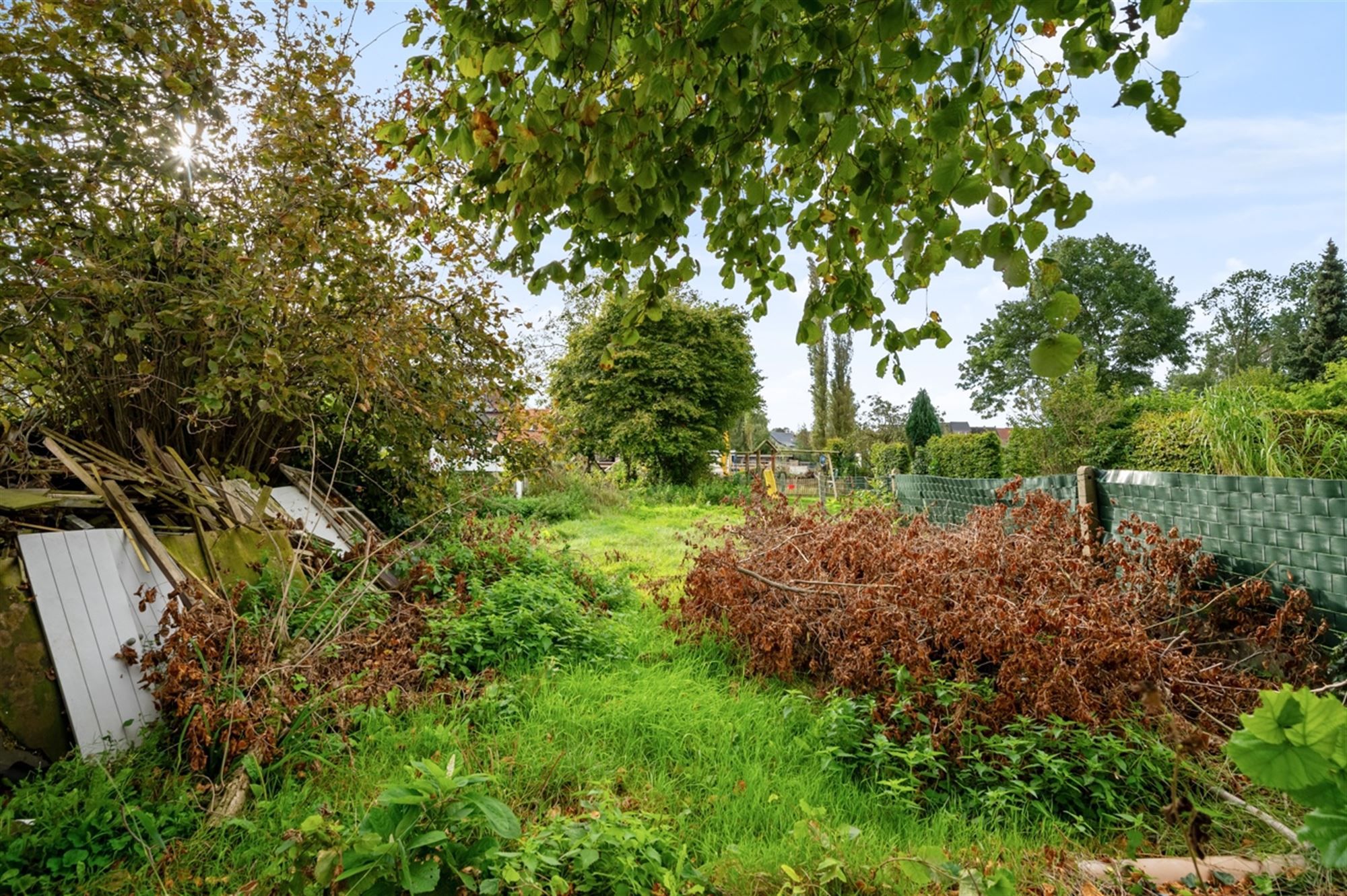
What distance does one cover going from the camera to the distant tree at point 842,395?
32312 mm

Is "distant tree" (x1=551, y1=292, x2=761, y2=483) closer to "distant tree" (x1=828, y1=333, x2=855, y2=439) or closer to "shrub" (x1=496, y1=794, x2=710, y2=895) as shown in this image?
"distant tree" (x1=828, y1=333, x2=855, y2=439)

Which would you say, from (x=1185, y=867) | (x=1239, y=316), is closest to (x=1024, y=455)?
(x=1185, y=867)

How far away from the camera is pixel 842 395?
107 ft

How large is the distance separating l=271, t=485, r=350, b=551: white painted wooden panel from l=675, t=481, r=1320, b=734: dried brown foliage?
10.1ft

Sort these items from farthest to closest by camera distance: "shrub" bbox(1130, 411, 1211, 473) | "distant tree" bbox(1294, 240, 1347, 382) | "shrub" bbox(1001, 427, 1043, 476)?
"distant tree" bbox(1294, 240, 1347, 382), "shrub" bbox(1001, 427, 1043, 476), "shrub" bbox(1130, 411, 1211, 473)

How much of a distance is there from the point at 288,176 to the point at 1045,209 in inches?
182

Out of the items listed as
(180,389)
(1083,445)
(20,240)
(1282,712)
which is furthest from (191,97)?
(1083,445)

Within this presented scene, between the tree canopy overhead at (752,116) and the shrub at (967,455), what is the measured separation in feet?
41.2

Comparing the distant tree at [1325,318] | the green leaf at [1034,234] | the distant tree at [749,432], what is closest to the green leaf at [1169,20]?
the green leaf at [1034,234]

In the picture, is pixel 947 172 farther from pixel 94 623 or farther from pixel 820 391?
pixel 820 391

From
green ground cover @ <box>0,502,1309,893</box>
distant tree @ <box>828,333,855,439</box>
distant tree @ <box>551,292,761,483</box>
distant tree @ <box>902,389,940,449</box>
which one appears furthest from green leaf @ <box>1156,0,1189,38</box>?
distant tree @ <box>828,333,855,439</box>

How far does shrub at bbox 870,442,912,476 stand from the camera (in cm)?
1892

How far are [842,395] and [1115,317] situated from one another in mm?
17356

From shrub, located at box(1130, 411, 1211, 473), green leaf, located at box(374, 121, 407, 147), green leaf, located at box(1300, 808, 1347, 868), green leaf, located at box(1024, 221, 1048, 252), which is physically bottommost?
green leaf, located at box(1300, 808, 1347, 868)
